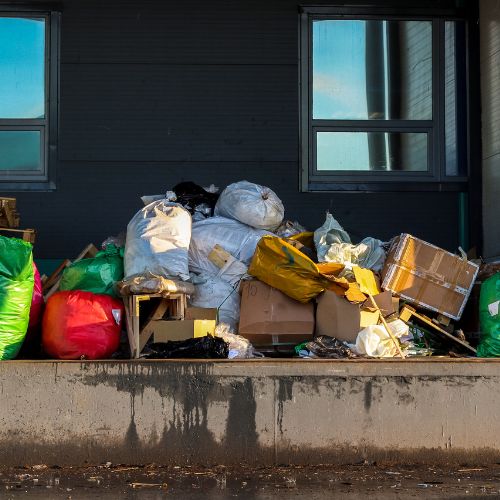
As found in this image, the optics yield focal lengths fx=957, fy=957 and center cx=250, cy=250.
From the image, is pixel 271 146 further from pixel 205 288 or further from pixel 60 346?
pixel 60 346

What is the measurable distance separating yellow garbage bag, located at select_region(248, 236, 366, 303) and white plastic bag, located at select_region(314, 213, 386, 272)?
0.35 m

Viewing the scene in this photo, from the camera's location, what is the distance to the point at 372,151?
9.35 metres

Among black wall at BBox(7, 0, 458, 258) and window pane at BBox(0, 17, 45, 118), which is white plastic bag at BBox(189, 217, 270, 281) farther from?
window pane at BBox(0, 17, 45, 118)

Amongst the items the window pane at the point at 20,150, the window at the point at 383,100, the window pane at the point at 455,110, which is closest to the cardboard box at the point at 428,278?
the window at the point at 383,100

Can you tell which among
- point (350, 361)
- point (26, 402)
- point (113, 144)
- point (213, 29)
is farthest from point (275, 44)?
point (26, 402)

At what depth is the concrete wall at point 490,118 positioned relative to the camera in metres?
9.00

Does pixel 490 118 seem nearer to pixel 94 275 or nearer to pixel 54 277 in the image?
pixel 94 275

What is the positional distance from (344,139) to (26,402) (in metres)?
4.23

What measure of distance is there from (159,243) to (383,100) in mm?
3087

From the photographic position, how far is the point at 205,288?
779 cm

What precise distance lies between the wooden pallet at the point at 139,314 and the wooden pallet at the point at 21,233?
1.45 m

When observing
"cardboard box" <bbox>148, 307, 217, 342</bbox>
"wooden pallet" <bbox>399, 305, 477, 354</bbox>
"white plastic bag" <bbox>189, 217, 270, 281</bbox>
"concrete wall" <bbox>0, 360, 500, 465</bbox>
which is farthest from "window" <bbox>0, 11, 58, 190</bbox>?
"wooden pallet" <bbox>399, 305, 477, 354</bbox>

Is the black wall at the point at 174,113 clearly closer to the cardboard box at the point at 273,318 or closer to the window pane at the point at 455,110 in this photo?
the window pane at the point at 455,110

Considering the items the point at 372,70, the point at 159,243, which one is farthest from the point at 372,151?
the point at 159,243
